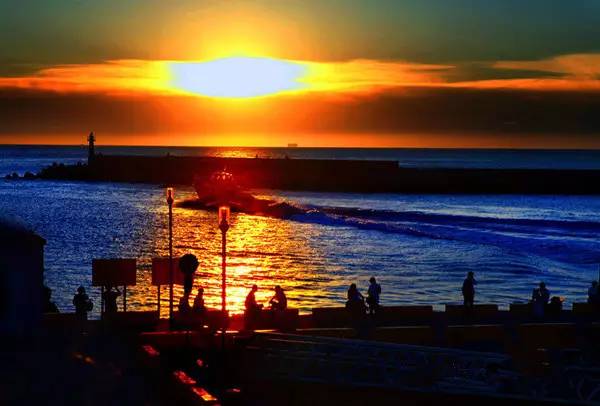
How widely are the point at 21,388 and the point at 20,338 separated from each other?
3619 mm

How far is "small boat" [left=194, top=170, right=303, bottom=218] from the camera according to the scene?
87.4 metres

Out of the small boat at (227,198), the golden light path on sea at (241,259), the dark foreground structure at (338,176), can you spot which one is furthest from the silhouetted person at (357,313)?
the dark foreground structure at (338,176)

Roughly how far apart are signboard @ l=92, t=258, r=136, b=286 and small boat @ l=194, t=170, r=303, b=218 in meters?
65.0

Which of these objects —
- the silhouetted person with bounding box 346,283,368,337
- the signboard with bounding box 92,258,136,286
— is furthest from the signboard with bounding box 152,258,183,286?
the silhouetted person with bounding box 346,283,368,337

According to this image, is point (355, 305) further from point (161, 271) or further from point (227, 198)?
point (227, 198)

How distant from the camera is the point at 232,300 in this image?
3020cm

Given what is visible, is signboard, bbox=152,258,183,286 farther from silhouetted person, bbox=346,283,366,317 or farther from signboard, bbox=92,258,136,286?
silhouetted person, bbox=346,283,366,317

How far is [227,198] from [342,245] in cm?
4130

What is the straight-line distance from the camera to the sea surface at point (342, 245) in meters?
34.3

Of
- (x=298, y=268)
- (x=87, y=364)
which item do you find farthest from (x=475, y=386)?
(x=298, y=268)

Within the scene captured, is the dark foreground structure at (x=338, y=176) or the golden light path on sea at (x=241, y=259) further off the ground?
the dark foreground structure at (x=338, y=176)

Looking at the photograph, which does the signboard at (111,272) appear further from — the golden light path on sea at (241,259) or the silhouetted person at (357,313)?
the golden light path on sea at (241,259)

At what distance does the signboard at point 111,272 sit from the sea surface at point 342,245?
1871 mm

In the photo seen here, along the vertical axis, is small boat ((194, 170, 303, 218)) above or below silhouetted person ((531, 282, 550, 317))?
above
